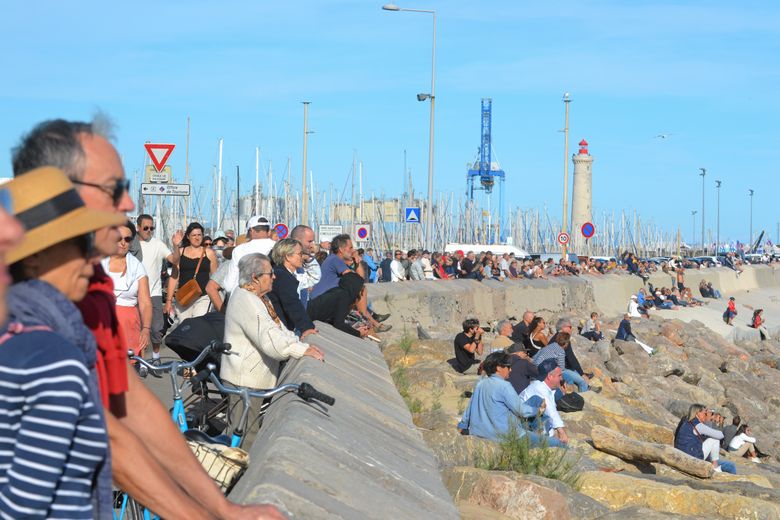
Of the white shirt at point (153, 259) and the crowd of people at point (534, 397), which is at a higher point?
the white shirt at point (153, 259)

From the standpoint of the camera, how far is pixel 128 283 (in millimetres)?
8578

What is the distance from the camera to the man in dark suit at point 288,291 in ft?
30.1

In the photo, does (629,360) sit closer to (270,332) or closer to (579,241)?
(270,332)

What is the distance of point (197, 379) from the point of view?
6.45 meters

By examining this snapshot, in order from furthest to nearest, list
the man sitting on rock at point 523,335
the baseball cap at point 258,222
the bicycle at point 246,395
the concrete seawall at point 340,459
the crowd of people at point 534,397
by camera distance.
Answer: the man sitting on rock at point 523,335 → the baseball cap at point 258,222 → the crowd of people at point 534,397 → the bicycle at point 246,395 → the concrete seawall at point 340,459

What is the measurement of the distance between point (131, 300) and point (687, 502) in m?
4.72

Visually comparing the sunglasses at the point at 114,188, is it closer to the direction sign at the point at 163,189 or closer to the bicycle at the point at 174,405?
the bicycle at the point at 174,405

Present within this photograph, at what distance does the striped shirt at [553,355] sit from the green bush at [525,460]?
26.1ft

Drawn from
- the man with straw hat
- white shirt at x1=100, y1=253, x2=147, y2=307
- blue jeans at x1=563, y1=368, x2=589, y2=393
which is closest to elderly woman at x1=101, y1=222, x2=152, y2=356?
white shirt at x1=100, y1=253, x2=147, y2=307

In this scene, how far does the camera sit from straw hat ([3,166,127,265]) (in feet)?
7.63

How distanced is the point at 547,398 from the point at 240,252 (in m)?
4.01

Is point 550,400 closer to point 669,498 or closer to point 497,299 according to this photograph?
point 669,498

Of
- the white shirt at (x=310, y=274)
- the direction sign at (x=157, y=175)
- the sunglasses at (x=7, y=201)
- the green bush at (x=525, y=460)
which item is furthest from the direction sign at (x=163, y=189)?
the sunglasses at (x=7, y=201)

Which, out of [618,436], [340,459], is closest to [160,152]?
[618,436]
